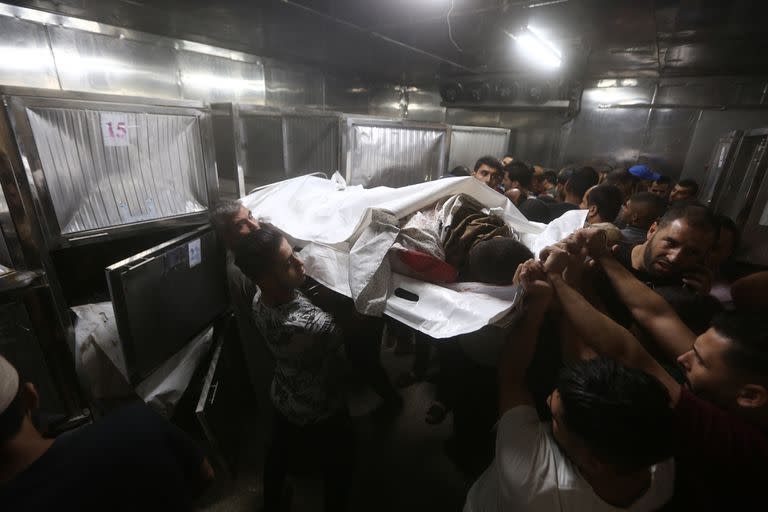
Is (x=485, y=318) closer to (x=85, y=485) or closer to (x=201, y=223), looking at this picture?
(x=85, y=485)

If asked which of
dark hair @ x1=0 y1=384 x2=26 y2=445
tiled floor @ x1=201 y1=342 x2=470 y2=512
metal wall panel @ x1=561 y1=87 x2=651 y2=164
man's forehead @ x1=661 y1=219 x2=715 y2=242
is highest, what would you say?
metal wall panel @ x1=561 y1=87 x2=651 y2=164

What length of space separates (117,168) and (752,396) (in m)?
2.41

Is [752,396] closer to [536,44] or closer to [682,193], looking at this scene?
[682,193]

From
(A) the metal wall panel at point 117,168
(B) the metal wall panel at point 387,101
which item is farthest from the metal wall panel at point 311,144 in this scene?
(B) the metal wall panel at point 387,101

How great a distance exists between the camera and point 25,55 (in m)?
2.32

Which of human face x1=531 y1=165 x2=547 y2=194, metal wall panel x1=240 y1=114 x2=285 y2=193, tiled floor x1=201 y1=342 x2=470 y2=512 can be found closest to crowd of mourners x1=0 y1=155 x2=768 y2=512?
tiled floor x1=201 y1=342 x2=470 y2=512

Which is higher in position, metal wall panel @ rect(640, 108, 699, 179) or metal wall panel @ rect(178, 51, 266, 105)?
metal wall panel @ rect(178, 51, 266, 105)

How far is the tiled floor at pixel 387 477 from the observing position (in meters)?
1.73

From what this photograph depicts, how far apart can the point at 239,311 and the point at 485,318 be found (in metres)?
1.60

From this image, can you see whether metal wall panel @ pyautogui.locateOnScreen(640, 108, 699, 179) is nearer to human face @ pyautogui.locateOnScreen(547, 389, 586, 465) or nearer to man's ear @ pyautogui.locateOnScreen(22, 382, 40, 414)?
human face @ pyautogui.locateOnScreen(547, 389, 586, 465)

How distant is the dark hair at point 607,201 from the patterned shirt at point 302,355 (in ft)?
5.78

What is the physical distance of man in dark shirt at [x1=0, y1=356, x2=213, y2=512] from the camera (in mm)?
679

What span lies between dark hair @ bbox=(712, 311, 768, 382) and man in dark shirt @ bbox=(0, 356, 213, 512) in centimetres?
148

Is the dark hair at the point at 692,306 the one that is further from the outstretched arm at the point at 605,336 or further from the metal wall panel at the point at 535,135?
the metal wall panel at the point at 535,135
